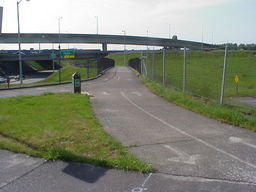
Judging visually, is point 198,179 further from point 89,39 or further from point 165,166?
point 89,39

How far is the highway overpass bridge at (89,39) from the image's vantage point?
82812mm

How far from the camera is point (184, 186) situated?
4.21m

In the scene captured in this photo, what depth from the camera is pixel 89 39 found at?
304 feet

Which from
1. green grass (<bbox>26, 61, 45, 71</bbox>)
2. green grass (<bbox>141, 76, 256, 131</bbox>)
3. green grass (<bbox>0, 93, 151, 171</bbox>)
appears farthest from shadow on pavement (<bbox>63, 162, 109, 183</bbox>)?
green grass (<bbox>26, 61, 45, 71</bbox>)

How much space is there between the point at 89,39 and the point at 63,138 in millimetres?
88994

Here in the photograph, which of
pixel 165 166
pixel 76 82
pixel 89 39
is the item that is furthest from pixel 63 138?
pixel 89 39

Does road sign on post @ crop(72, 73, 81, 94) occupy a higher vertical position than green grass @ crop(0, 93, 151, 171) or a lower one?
higher

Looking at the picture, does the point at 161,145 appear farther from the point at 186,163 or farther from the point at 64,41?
the point at 64,41

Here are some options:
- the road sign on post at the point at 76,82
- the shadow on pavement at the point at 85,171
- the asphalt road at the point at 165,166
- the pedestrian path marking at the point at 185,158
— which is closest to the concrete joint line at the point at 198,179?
the asphalt road at the point at 165,166

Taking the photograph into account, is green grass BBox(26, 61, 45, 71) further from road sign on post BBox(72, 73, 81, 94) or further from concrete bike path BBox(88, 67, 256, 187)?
concrete bike path BBox(88, 67, 256, 187)

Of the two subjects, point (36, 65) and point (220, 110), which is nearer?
point (220, 110)

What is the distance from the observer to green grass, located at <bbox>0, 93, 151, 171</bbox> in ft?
17.3

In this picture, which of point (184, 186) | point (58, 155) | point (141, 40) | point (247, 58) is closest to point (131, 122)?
point (58, 155)

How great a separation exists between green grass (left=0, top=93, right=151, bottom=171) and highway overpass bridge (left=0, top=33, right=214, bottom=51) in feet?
254
